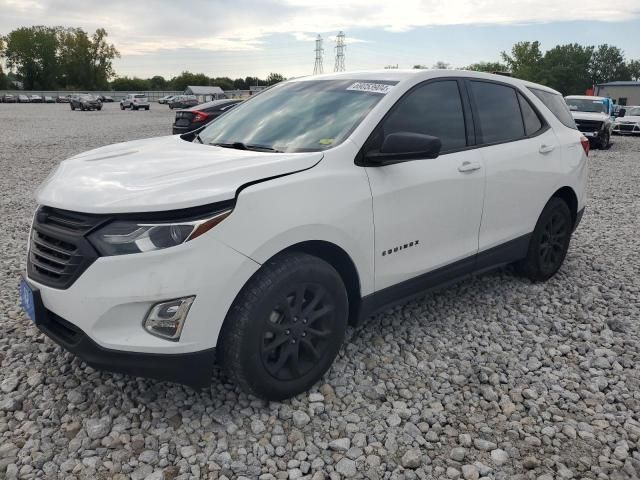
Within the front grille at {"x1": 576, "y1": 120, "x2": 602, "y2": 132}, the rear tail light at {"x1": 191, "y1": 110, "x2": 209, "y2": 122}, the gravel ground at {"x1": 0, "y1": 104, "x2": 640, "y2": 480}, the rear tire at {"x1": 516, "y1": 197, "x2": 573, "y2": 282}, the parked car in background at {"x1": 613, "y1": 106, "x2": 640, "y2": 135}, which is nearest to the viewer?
the gravel ground at {"x1": 0, "y1": 104, "x2": 640, "y2": 480}

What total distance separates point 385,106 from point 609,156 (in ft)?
47.2

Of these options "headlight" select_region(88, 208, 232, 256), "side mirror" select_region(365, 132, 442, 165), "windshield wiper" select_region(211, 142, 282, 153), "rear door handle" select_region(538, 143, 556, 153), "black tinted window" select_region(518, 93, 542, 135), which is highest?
"black tinted window" select_region(518, 93, 542, 135)

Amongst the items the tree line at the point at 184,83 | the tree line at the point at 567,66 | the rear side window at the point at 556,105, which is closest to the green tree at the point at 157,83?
the tree line at the point at 184,83

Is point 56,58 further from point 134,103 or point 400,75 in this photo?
point 400,75

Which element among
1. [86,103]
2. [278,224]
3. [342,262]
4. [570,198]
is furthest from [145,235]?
[86,103]

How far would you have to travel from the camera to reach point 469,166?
3693 mm

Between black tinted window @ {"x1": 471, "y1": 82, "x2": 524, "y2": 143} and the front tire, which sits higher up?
black tinted window @ {"x1": 471, "y1": 82, "x2": 524, "y2": 143}

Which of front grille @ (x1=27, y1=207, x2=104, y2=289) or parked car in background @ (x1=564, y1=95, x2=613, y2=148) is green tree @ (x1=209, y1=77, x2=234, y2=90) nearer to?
parked car in background @ (x1=564, y1=95, x2=613, y2=148)

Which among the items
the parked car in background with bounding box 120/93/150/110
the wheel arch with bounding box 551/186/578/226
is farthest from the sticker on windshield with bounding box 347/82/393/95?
the parked car in background with bounding box 120/93/150/110

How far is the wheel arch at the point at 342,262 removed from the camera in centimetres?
287

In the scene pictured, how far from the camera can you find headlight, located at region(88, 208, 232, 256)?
2.40 m

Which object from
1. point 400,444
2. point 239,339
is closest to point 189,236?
point 239,339

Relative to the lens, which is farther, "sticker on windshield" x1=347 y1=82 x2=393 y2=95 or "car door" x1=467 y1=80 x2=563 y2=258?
"car door" x1=467 y1=80 x2=563 y2=258

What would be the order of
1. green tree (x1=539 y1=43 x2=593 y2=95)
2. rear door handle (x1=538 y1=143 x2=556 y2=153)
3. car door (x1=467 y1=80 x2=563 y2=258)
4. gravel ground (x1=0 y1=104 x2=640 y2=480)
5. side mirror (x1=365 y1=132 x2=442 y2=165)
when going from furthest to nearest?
green tree (x1=539 y1=43 x2=593 y2=95)
rear door handle (x1=538 y1=143 x2=556 y2=153)
car door (x1=467 y1=80 x2=563 y2=258)
side mirror (x1=365 y1=132 x2=442 y2=165)
gravel ground (x1=0 y1=104 x2=640 y2=480)
